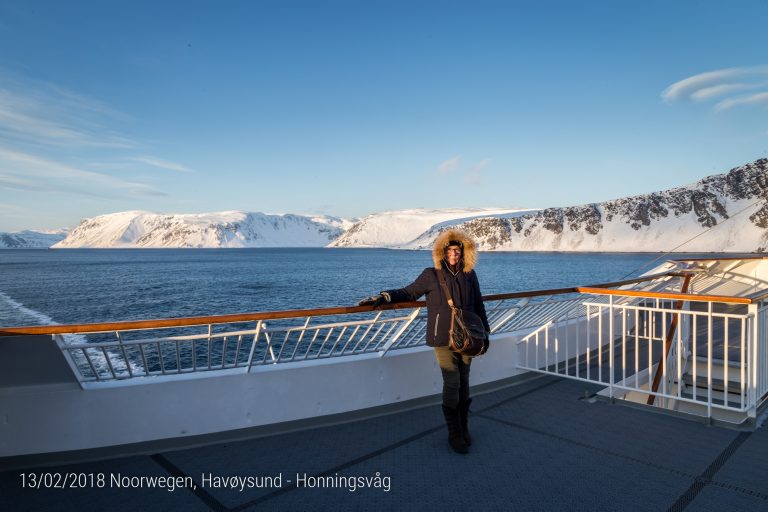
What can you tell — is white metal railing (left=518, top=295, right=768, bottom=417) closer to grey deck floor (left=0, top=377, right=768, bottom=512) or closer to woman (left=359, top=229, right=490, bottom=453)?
grey deck floor (left=0, top=377, right=768, bottom=512)

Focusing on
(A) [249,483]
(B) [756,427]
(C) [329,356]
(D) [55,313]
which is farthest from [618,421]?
(D) [55,313]

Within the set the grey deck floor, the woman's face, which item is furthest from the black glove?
the grey deck floor

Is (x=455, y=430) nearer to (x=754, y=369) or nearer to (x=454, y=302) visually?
(x=454, y=302)

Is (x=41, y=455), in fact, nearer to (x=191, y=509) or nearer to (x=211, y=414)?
(x=211, y=414)

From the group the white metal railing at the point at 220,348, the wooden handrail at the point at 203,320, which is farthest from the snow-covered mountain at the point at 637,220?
the wooden handrail at the point at 203,320

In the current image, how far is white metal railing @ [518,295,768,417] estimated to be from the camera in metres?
4.43

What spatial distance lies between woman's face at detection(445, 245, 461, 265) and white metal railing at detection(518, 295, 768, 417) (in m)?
1.69

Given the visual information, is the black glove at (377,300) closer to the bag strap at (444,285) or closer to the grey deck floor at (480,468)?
the bag strap at (444,285)

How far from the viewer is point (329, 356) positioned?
13.8 ft

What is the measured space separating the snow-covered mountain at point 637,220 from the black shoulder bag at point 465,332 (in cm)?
16479

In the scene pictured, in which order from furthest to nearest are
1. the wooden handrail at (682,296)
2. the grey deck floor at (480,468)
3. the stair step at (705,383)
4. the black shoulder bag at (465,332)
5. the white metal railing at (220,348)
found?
1. the stair step at (705,383)
2. the white metal railing at (220,348)
3. the wooden handrail at (682,296)
4. the black shoulder bag at (465,332)
5. the grey deck floor at (480,468)

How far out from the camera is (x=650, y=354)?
4.55 m

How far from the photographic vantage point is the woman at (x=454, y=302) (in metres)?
3.49

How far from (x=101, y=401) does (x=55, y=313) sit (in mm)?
29572
